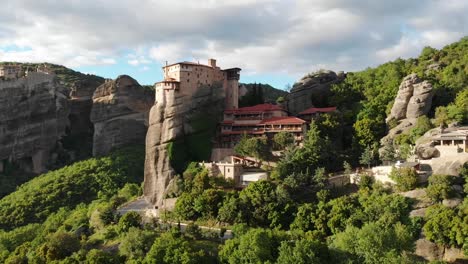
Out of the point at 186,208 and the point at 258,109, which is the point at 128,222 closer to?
the point at 186,208

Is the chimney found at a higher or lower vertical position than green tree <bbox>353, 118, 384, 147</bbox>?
higher

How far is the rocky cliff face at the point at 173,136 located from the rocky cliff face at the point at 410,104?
66.3 feet

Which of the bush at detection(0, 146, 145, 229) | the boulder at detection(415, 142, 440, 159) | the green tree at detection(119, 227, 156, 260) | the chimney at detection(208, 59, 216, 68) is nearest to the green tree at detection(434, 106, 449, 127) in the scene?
the boulder at detection(415, 142, 440, 159)

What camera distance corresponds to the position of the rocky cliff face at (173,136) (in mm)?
62906

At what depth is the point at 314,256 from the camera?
141ft

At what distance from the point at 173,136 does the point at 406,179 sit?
85.2ft

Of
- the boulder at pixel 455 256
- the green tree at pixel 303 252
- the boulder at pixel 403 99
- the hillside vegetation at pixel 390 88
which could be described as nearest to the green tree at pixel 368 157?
the hillside vegetation at pixel 390 88

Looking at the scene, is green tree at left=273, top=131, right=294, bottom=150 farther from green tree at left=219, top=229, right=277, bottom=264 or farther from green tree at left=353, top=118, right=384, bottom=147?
green tree at left=219, top=229, right=277, bottom=264

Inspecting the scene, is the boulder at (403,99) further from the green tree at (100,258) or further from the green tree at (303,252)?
the green tree at (100,258)

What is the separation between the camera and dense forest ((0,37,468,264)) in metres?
44.7

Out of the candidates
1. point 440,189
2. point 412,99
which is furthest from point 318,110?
point 440,189

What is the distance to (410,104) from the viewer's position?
62.2 meters

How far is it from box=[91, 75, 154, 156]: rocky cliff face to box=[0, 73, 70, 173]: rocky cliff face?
8930 mm

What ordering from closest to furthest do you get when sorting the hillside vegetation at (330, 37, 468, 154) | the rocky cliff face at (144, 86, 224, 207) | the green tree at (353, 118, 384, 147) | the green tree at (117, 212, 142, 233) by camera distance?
the green tree at (117, 212, 142, 233) < the green tree at (353, 118, 384, 147) < the hillside vegetation at (330, 37, 468, 154) < the rocky cliff face at (144, 86, 224, 207)
